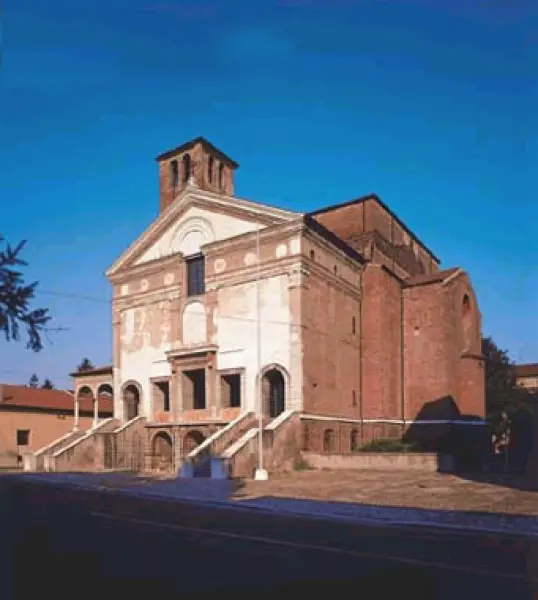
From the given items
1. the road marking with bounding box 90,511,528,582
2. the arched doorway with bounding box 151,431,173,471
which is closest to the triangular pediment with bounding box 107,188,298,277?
the arched doorway with bounding box 151,431,173,471

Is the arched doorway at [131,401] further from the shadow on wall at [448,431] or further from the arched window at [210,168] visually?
the shadow on wall at [448,431]

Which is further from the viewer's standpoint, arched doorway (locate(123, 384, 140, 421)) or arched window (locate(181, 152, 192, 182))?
arched window (locate(181, 152, 192, 182))

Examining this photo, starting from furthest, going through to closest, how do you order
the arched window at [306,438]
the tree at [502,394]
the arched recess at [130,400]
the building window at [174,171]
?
the tree at [502,394] → the building window at [174,171] → the arched recess at [130,400] → the arched window at [306,438]

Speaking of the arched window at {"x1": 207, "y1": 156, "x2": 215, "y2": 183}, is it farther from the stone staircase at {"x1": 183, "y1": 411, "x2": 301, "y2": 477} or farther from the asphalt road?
the asphalt road

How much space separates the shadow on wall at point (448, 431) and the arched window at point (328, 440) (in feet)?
19.4

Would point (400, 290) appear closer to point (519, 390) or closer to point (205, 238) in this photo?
point (205, 238)

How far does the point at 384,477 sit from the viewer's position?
24.5 metres

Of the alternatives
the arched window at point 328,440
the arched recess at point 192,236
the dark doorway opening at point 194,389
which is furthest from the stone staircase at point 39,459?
the arched window at point 328,440

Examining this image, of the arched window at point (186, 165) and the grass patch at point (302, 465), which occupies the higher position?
the arched window at point (186, 165)

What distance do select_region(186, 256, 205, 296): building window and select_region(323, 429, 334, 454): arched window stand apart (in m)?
10.4

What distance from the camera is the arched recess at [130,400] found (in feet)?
124

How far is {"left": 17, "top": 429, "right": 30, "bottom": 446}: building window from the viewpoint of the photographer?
142ft

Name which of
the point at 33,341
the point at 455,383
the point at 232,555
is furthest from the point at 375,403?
the point at 33,341

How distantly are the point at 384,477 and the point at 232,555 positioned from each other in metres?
16.6
